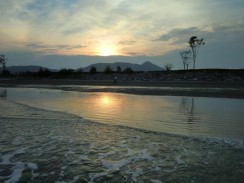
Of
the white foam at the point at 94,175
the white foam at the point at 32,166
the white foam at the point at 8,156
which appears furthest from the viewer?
the white foam at the point at 8,156

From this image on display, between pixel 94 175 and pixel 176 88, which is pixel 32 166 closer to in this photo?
pixel 94 175

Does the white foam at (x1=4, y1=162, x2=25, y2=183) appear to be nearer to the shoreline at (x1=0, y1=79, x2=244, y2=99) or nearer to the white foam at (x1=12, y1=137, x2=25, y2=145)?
the white foam at (x1=12, y1=137, x2=25, y2=145)

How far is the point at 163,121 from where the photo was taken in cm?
1255

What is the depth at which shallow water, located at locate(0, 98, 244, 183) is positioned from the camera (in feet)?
20.7

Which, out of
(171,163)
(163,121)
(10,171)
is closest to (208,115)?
(163,121)

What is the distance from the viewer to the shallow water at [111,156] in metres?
6.32

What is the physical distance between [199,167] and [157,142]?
2359mm

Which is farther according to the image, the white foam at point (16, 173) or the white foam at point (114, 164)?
the white foam at point (114, 164)

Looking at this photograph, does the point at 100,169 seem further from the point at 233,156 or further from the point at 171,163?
the point at 233,156

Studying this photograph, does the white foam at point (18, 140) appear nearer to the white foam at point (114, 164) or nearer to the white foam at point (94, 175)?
the white foam at point (114, 164)

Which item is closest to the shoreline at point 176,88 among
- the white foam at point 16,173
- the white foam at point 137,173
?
the white foam at point 137,173

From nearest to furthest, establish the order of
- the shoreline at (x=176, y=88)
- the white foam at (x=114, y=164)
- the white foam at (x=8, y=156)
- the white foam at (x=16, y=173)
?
the white foam at (x=16, y=173) → the white foam at (x=114, y=164) → the white foam at (x=8, y=156) → the shoreline at (x=176, y=88)

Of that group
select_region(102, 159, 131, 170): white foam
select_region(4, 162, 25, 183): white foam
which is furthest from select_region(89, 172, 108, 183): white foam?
select_region(4, 162, 25, 183): white foam

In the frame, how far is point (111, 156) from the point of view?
307 inches
